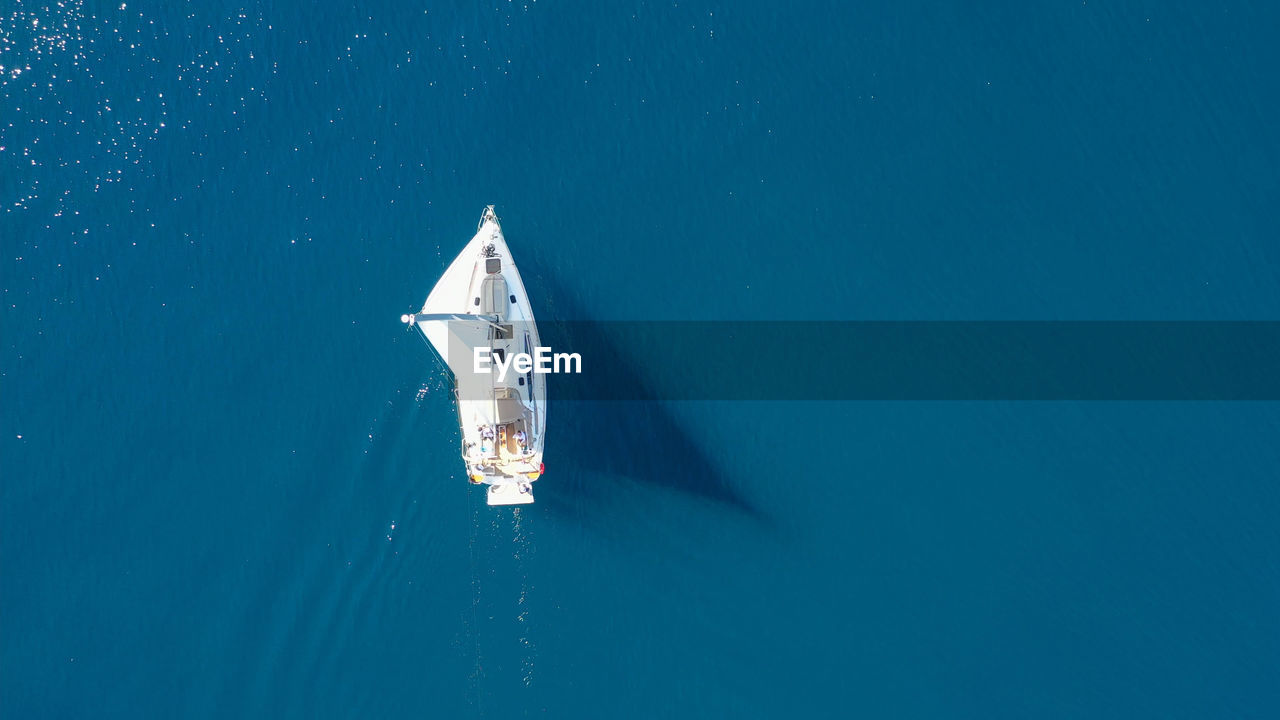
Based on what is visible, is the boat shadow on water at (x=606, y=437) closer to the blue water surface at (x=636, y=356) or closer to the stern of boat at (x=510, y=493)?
the blue water surface at (x=636, y=356)

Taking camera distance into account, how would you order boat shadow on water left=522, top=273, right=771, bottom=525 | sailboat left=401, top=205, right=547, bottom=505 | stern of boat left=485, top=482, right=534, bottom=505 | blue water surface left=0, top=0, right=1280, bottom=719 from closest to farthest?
sailboat left=401, top=205, right=547, bottom=505
stern of boat left=485, top=482, right=534, bottom=505
blue water surface left=0, top=0, right=1280, bottom=719
boat shadow on water left=522, top=273, right=771, bottom=525

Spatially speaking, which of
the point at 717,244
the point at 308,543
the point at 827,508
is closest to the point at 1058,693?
the point at 827,508

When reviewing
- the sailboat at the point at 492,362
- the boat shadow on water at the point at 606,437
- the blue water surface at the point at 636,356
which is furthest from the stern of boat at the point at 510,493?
the boat shadow on water at the point at 606,437

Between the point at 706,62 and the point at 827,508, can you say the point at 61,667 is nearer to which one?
the point at 827,508

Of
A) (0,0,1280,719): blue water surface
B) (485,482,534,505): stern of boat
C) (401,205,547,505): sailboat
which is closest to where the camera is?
(401,205,547,505): sailboat

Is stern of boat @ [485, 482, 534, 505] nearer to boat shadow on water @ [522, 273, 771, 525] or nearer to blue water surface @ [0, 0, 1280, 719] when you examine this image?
blue water surface @ [0, 0, 1280, 719]

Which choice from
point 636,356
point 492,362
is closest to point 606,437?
point 636,356

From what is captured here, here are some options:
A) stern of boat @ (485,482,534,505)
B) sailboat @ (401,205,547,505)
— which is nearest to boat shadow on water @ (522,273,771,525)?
sailboat @ (401,205,547,505)
